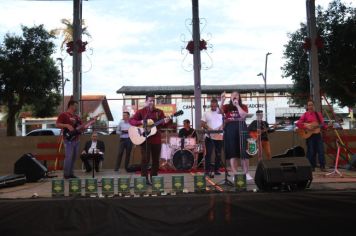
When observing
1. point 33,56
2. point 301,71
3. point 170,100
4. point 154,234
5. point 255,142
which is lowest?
point 154,234

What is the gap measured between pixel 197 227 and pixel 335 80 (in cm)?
1400

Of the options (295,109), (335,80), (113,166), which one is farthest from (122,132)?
(335,80)

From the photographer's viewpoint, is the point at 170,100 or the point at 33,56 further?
the point at 33,56

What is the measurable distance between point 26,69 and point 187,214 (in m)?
20.5

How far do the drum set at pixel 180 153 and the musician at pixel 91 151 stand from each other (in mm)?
1605

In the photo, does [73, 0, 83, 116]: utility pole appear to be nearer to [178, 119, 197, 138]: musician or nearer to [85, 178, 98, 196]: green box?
[178, 119, 197, 138]: musician

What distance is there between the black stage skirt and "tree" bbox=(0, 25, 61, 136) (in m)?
18.3

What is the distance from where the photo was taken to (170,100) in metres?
12.5

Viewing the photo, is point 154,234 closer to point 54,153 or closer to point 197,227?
point 197,227

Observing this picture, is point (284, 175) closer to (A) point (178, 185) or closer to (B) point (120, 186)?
(A) point (178, 185)

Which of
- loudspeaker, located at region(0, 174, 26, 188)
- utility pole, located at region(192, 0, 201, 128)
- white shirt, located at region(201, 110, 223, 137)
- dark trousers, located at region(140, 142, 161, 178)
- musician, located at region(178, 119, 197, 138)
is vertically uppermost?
utility pole, located at region(192, 0, 201, 128)

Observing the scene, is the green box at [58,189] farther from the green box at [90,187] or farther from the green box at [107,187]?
the green box at [107,187]

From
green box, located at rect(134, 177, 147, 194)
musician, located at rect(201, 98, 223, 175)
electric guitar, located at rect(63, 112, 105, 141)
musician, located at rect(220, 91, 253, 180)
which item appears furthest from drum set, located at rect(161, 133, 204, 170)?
green box, located at rect(134, 177, 147, 194)

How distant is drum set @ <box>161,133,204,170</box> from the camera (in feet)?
34.3
